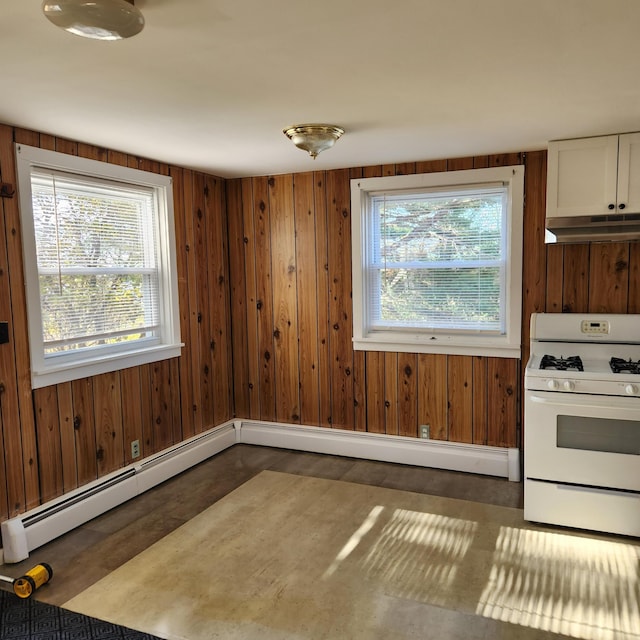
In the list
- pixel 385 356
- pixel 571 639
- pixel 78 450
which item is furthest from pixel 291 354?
pixel 571 639

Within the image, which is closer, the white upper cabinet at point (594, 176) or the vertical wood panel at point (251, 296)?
the white upper cabinet at point (594, 176)

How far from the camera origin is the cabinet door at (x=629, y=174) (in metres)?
3.04

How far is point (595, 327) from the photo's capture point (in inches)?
136

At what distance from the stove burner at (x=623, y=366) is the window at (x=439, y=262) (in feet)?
2.05

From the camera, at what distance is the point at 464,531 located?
3.02 metres

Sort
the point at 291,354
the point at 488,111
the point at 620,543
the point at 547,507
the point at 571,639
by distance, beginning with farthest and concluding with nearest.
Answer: the point at 291,354 < the point at 547,507 < the point at 620,543 < the point at 488,111 < the point at 571,639

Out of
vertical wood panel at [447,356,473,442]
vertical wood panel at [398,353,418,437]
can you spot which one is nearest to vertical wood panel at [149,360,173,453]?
vertical wood panel at [398,353,418,437]

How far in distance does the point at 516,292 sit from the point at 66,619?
315cm

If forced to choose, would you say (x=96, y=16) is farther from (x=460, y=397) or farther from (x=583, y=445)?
(x=460, y=397)

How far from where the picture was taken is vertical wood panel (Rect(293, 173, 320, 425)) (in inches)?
170

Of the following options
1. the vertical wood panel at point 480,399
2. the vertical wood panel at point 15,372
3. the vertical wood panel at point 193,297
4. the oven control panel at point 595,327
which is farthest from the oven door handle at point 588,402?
the vertical wood panel at point 15,372

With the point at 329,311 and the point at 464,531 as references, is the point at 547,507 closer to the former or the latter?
the point at 464,531

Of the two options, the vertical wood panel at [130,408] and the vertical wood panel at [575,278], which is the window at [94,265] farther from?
the vertical wood panel at [575,278]

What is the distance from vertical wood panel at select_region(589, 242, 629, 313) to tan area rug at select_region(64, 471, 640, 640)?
4.70 feet
